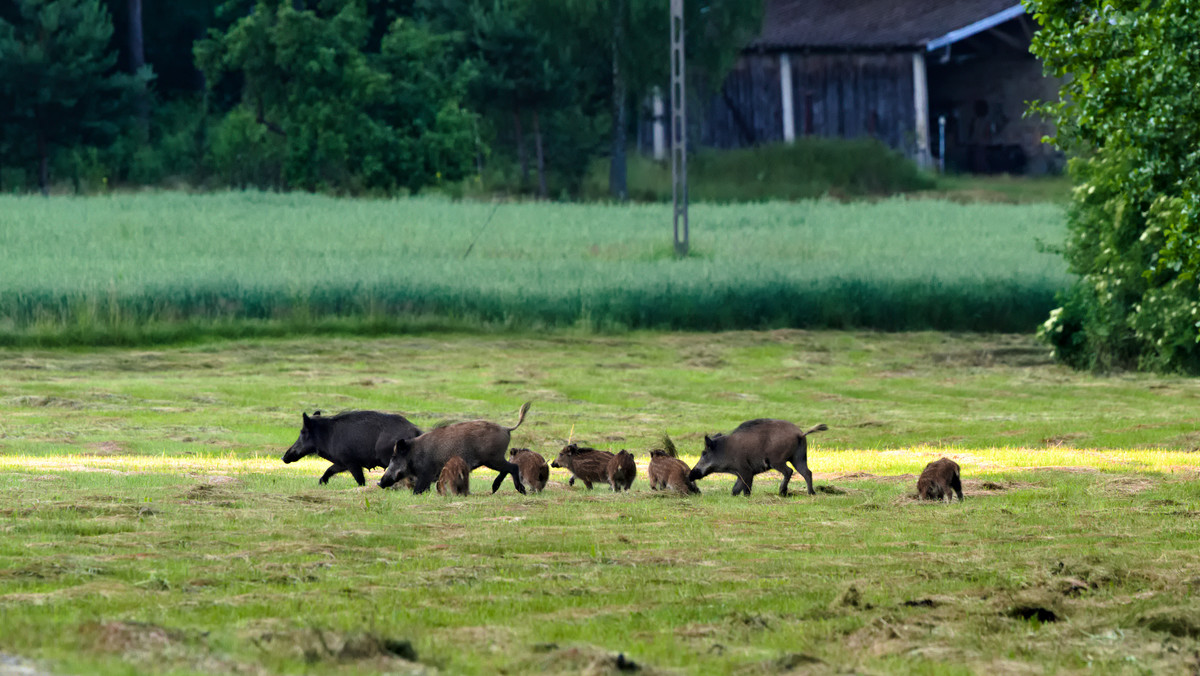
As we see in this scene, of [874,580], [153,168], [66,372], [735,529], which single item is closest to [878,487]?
[735,529]

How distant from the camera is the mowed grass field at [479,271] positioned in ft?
114

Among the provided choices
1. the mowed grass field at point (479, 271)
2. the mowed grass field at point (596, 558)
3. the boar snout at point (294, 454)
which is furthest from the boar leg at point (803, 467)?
the mowed grass field at point (479, 271)

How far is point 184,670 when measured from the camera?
7.36 m

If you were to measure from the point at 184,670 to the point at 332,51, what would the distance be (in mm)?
54424

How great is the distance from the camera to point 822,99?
66.6 m

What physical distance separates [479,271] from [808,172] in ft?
93.6

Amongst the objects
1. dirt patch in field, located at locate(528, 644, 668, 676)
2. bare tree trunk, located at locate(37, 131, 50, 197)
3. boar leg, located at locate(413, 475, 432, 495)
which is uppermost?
bare tree trunk, located at locate(37, 131, 50, 197)

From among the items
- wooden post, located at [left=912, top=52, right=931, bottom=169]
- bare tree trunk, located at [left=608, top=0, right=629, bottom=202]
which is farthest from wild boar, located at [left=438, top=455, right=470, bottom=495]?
wooden post, located at [left=912, top=52, right=931, bottom=169]

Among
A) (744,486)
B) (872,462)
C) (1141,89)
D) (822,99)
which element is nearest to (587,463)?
(744,486)

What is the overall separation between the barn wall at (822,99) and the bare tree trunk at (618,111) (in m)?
5.34

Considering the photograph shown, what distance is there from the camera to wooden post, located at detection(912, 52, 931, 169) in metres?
64.0

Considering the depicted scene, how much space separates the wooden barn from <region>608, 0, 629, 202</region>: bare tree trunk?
4291 millimetres

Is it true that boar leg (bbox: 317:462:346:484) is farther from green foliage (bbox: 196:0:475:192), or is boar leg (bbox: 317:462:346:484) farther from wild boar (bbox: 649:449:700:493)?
green foliage (bbox: 196:0:475:192)

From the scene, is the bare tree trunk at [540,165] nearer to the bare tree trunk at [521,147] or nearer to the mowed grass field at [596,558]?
the bare tree trunk at [521,147]
